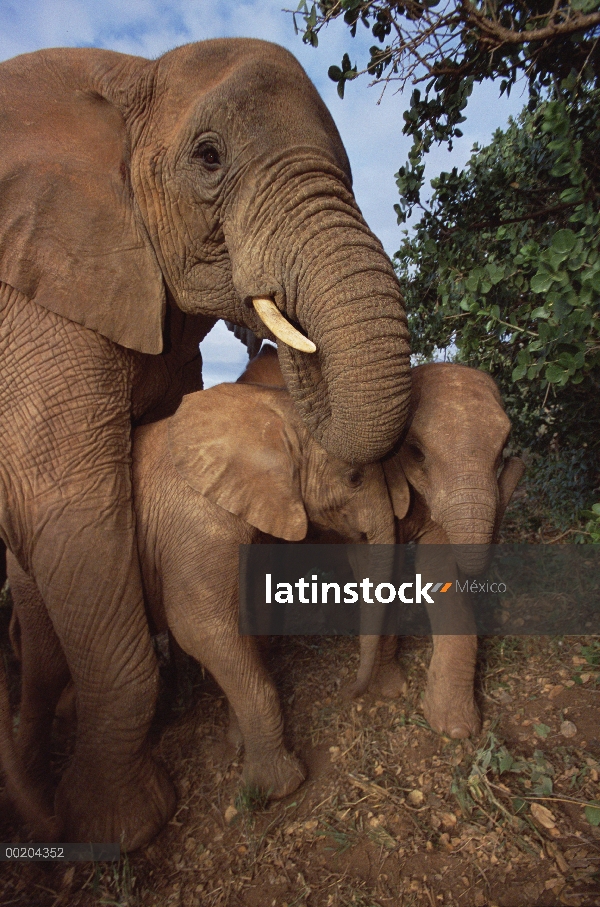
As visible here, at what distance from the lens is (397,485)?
2445 millimetres

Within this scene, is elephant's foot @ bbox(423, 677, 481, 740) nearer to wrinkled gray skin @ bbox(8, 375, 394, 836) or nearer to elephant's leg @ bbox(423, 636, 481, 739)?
elephant's leg @ bbox(423, 636, 481, 739)

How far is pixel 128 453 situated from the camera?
240 centimetres

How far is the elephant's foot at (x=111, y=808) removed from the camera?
2.31 metres

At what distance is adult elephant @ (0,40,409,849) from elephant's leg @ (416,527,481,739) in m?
0.84

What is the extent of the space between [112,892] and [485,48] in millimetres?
3505

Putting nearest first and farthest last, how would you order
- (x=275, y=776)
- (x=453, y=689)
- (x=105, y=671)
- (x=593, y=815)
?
(x=593, y=815) → (x=105, y=671) → (x=275, y=776) → (x=453, y=689)

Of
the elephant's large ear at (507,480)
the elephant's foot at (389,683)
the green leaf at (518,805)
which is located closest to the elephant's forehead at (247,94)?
the elephant's large ear at (507,480)


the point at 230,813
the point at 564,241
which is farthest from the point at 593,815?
the point at 564,241

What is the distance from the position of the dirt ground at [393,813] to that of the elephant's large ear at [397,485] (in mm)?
947

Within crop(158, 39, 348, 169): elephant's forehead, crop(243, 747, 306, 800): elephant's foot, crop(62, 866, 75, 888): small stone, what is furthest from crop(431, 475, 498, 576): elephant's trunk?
crop(62, 866, 75, 888): small stone

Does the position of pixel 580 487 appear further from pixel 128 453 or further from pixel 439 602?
pixel 128 453

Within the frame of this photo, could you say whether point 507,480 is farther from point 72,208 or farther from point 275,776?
point 72,208

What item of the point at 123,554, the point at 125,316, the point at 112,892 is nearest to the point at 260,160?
the point at 125,316

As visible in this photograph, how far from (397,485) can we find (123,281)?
1.30 m
